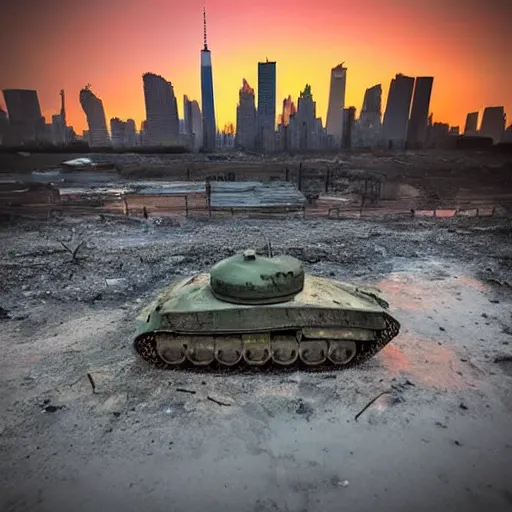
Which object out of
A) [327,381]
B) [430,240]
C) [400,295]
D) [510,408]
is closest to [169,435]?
[327,381]

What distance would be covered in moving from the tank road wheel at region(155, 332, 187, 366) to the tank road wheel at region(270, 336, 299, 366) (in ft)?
4.53

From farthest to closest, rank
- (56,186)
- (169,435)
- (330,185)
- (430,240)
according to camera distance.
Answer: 1. (330,185)
2. (56,186)
3. (430,240)
4. (169,435)

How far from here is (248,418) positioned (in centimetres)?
561

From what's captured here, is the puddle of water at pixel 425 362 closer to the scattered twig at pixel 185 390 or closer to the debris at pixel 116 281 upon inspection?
the scattered twig at pixel 185 390

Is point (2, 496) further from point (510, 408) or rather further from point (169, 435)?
point (510, 408)

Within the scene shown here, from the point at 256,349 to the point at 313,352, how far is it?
2.92ft

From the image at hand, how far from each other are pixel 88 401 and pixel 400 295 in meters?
7.02

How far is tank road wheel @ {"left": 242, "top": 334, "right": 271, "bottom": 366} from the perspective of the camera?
21.4ft

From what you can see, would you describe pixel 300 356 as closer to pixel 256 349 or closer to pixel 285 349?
pixel 285 349

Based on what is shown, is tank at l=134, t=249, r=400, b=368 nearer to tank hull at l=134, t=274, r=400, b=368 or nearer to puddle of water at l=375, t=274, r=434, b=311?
tank hull at l=134, t=274, r=400, b=368

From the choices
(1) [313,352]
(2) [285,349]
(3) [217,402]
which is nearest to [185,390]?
(3) [217,402]

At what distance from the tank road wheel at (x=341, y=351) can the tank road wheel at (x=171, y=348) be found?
7.42ft

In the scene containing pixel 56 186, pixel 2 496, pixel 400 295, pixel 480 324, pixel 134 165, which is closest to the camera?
pixel 2 496

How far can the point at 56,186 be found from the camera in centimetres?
2762
